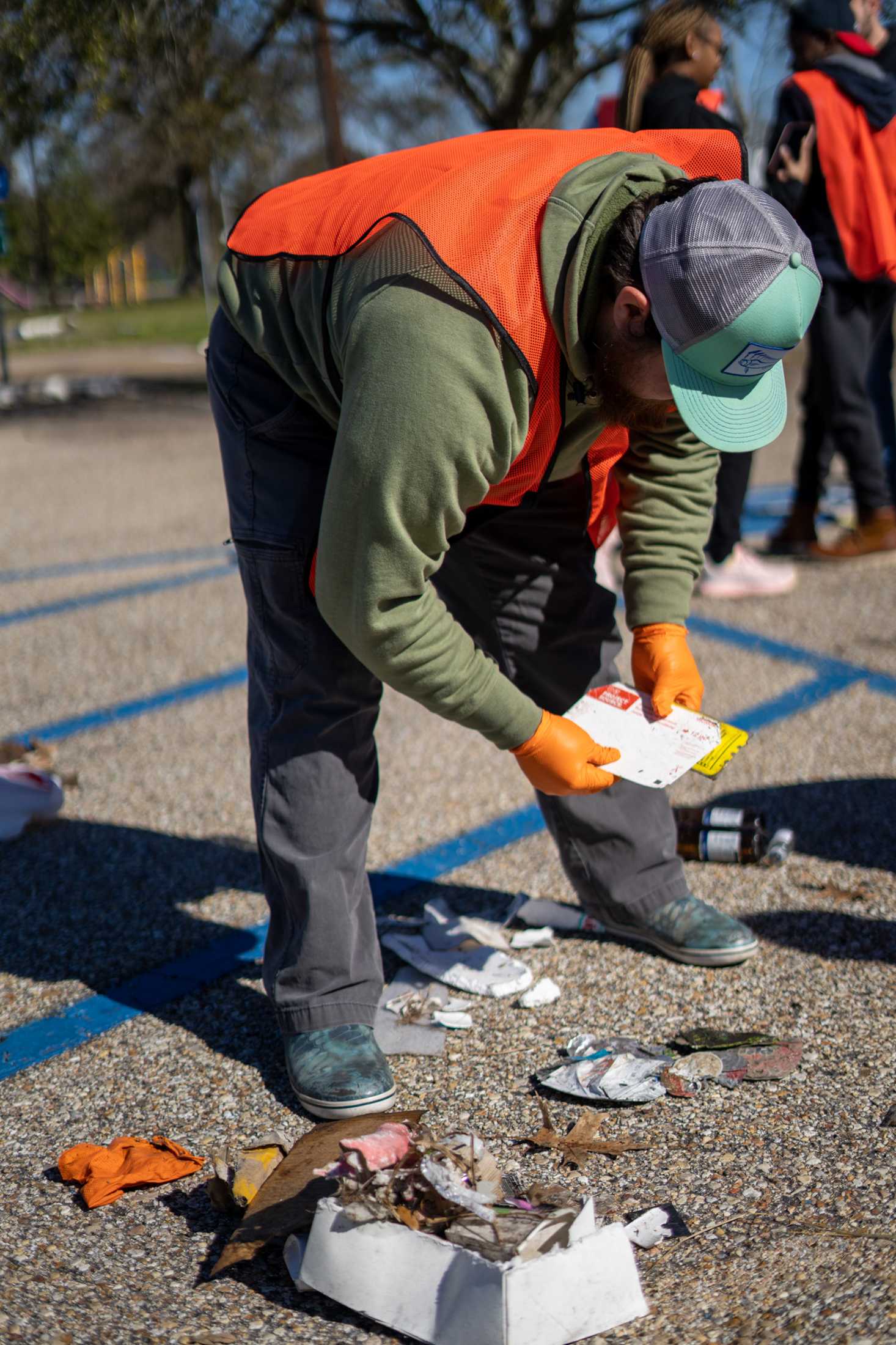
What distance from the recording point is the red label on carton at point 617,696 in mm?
2498

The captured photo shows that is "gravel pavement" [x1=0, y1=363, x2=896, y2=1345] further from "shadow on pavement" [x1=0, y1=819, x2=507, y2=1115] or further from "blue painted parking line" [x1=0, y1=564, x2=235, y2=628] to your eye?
"blue painted parking line" [x1=0, y1=564, x2=235, y2=628]

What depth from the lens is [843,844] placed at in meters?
3.46

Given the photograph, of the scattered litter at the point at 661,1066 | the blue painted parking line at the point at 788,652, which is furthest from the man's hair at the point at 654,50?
the scattered litter at the point at 661,1066

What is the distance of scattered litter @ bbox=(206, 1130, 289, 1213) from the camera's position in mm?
2094

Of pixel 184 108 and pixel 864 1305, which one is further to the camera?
pixel 184 108

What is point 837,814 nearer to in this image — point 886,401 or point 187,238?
point 886,401

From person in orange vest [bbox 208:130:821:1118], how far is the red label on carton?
0.17ft

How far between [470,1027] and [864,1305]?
42.4 inches

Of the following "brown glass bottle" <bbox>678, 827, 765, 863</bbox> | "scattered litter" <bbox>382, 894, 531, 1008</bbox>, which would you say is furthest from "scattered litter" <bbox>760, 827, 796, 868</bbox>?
"scattered litter" <bbox>382, 894, 531, 1008</bbox>

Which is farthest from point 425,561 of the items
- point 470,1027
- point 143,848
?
point 143,848

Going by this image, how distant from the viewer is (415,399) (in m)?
1.79

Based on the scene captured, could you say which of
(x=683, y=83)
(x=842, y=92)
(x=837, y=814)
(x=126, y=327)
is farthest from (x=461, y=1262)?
(x=126, y=327)

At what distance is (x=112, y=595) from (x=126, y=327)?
2592cm

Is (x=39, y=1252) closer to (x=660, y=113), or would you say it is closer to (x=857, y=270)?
(x=660, y=113)
